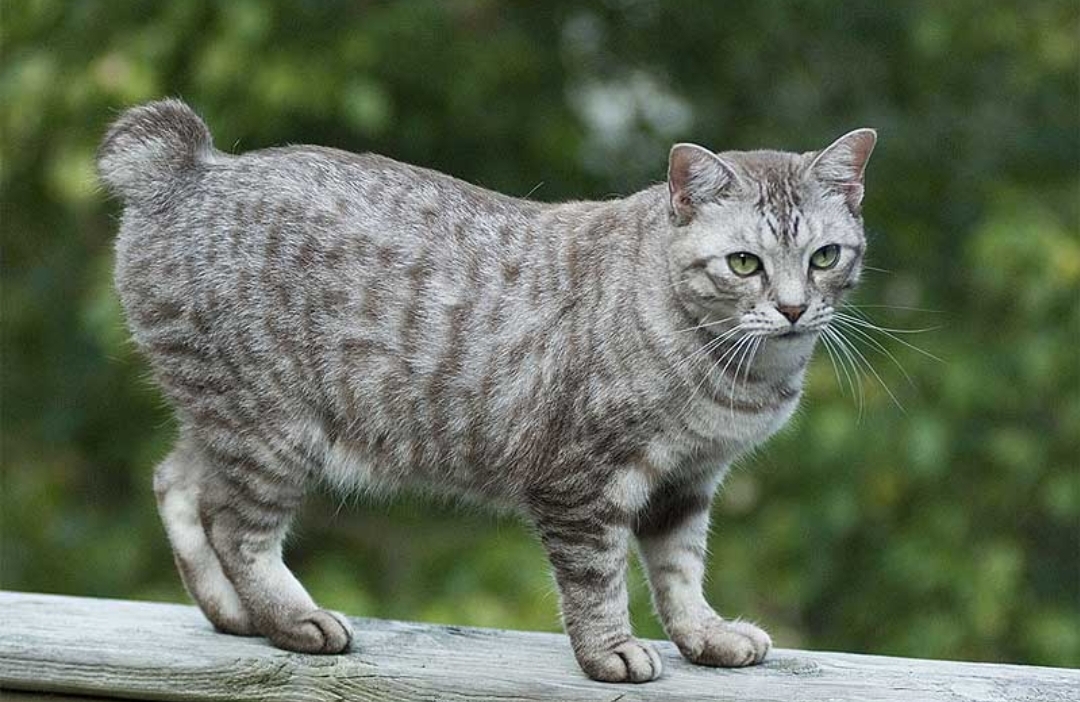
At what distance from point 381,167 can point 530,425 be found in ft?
1.83

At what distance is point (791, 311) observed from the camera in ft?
8.43

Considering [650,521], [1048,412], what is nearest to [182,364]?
[650,521]

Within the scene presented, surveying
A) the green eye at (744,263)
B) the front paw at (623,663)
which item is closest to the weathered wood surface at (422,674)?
the front paw at (623,663)

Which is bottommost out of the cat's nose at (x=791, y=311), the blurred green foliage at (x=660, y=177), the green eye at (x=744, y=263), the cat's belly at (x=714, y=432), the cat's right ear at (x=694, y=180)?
the blurred green foliage at (x=660, y=177)

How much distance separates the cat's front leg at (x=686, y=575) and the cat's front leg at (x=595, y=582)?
0.48ft

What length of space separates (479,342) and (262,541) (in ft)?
1.74

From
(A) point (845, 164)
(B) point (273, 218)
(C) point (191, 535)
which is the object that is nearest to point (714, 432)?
(A) point (845, 164)

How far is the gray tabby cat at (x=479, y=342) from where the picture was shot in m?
2.67

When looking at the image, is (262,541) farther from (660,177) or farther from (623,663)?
(660,177)

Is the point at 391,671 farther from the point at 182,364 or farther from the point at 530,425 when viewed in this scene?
the point at 182,364

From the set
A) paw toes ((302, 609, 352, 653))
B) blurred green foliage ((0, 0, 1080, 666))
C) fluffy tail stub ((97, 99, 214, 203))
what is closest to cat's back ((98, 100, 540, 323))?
fluffy tail stub ((97, 99, 214, 203))

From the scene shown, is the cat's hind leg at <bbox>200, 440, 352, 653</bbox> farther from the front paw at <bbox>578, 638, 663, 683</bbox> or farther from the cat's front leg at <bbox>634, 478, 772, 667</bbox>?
the cat's front leg at <bbox>634, 478, 772, 667</bbox>

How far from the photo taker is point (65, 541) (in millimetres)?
5703

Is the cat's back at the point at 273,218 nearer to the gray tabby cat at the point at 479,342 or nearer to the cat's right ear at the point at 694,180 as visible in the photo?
the gray tabby cat at the point at 479,342
